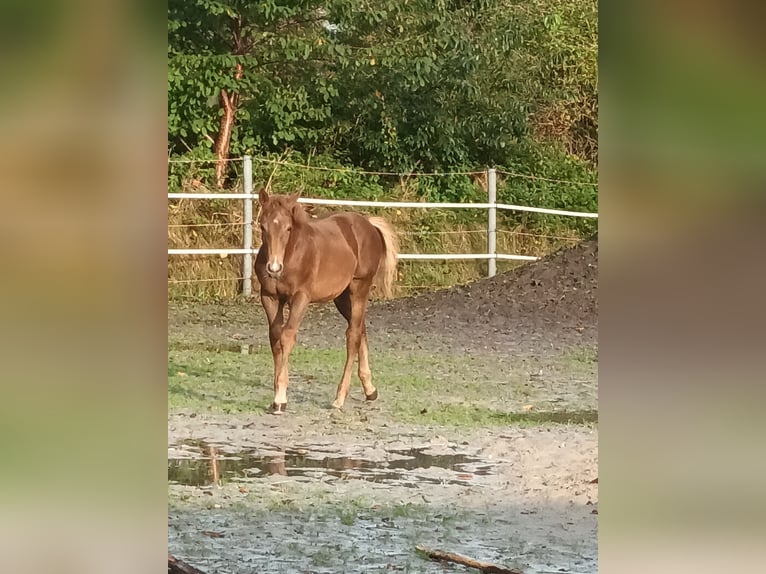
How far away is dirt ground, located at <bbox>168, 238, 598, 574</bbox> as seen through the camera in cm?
249

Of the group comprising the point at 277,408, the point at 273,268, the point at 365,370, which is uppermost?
the point at 273,268

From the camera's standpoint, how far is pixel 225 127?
101 inches

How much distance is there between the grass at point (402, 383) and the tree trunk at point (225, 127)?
0.53m

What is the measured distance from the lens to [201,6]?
240 cm

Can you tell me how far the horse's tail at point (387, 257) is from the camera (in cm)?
273

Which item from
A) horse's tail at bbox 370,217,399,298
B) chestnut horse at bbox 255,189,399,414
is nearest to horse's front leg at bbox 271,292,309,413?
chestnut horse at bbox 255,189,399,414

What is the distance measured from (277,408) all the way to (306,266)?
44cm
